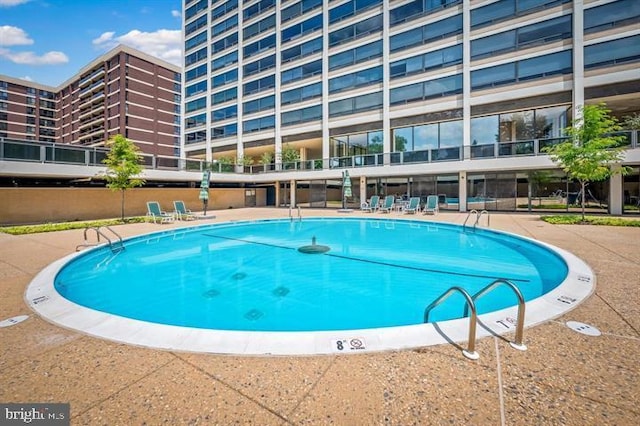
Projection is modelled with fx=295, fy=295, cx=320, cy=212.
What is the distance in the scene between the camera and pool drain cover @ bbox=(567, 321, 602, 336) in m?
3.47

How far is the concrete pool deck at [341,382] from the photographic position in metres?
2.26

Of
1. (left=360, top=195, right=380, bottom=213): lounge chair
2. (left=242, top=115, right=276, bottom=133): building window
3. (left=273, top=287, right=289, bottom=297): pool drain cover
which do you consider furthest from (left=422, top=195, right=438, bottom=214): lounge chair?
(left=242, top=115, right=276, bottom=133): building window

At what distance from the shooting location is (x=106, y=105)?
47.8 m

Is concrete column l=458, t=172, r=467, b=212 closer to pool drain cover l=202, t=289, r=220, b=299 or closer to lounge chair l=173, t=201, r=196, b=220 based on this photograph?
lounge chair l=173, t=201, r=196, b=220

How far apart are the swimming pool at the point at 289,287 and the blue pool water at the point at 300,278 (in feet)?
0.11

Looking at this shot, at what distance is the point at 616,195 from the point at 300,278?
2066cm

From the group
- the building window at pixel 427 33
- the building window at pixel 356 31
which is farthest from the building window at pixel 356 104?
the building window at pixel 356 31

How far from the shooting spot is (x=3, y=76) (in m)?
56.0

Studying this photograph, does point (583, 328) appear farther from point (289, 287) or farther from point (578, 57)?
point (578, 57)

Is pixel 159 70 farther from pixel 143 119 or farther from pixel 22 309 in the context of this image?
pixel 22 309

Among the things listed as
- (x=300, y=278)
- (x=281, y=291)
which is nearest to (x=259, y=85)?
(x=300, y=278)

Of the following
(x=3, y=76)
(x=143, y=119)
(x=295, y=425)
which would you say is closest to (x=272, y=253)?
(x=295, y=425)

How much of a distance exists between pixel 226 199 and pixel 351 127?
13395 millimetres

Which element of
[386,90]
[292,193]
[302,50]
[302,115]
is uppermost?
[302,50]
